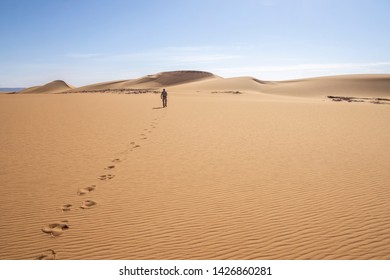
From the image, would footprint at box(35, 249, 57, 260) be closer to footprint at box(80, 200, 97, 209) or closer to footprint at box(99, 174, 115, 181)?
footprint at box(80, 200, 97, 209)

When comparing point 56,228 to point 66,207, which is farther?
point 66,207

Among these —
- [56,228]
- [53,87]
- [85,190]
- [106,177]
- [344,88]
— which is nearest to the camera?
[56,228]

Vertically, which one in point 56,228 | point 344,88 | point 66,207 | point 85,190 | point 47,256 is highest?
point 344,88

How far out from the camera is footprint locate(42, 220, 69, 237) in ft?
15.9

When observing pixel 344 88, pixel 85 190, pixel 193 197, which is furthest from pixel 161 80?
pixel 193 197

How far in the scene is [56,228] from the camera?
4.98 m

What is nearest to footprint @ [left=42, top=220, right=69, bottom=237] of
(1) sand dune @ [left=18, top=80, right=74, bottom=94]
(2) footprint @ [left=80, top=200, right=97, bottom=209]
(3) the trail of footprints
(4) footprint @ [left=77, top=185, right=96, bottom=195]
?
(3) the trail of footprints

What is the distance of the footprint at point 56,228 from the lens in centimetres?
484

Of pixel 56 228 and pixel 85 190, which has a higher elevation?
pixel 85 190

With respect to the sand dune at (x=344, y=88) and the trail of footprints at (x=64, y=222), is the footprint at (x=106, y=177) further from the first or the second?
the sand dune at (x=344, y=88)

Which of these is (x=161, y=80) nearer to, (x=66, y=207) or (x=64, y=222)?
(x=66, y=207)

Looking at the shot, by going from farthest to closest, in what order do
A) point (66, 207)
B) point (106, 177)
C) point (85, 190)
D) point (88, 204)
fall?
point (106, 177), point (85, 190), point (88, 204), point (66, 207)
